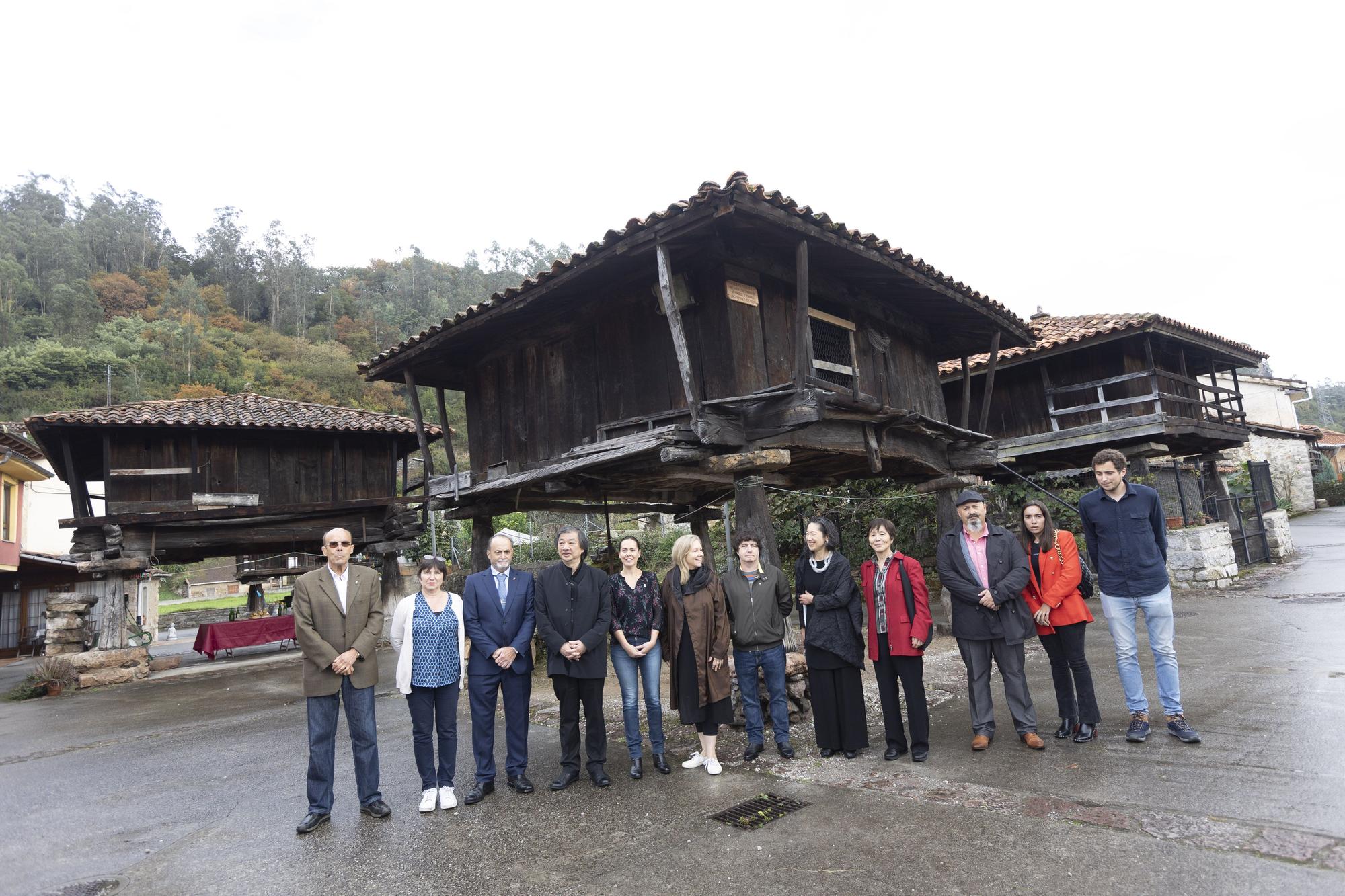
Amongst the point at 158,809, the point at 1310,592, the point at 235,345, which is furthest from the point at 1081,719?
the point at 235,345

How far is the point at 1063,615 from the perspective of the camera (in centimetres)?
473

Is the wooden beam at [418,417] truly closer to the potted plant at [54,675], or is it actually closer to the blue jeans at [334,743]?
the blue jeans at [334,743]

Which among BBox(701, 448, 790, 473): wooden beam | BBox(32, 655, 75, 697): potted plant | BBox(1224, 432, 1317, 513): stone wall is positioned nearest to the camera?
BBox(701, 448, 790, 473): wooden beam

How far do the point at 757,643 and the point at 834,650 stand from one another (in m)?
0.52

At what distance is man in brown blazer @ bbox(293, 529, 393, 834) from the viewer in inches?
165

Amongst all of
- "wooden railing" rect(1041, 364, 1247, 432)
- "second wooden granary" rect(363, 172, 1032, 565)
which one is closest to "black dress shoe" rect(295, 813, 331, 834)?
"second wooden granary" rect(363, 172, 1032, 565)

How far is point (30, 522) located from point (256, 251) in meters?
51.6

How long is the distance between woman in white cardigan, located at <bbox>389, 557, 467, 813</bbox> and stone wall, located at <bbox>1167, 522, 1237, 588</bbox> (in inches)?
554

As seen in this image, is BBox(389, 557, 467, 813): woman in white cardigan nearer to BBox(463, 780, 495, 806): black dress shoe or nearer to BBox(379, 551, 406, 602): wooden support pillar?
BBox(463, 780, 495, 806): black dress shoe

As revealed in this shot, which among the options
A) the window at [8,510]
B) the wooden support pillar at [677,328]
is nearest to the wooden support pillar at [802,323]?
the wooden support pillar at [677,328]

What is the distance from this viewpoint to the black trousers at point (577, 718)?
468 cm

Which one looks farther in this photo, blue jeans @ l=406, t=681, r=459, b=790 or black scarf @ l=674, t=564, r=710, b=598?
black scarf @ l=674, t=564, r=710, b=598

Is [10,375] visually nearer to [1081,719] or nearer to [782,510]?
[782,510]

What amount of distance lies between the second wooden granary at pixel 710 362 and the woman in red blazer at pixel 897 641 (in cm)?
204
